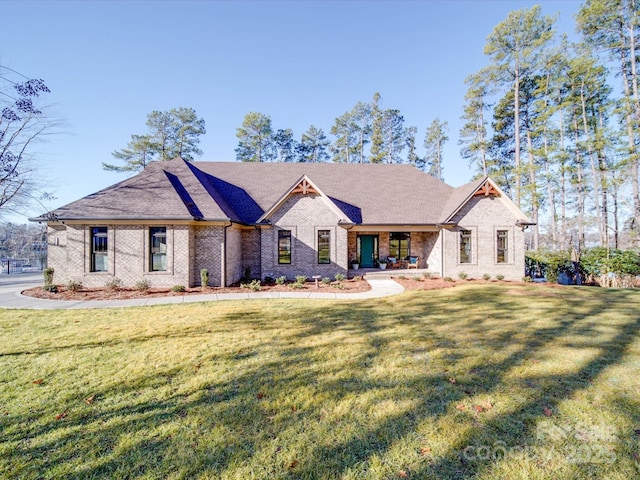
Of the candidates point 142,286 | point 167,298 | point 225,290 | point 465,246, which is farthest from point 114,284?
point 465,246

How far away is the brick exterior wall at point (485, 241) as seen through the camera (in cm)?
1645

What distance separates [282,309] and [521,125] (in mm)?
31048

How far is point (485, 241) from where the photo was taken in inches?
651

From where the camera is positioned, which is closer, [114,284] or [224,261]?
[114,284]

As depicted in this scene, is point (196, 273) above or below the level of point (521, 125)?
below

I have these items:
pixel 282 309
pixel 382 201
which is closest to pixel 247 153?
pixel 382 201

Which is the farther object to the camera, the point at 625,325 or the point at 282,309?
the point at 282,309

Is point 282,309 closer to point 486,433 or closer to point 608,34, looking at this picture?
point 486,433

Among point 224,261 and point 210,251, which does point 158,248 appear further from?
point 224,261

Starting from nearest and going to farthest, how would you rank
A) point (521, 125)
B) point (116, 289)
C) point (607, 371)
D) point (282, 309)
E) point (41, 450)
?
1. point (41, 450)
2. point (607, 371)
3. point (282, 309)
4. point (116, 289)
5. point (521, 125)

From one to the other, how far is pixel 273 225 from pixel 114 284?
7768mm

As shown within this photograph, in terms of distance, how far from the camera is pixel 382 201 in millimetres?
18781

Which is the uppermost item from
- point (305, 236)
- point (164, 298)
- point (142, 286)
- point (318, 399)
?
point (305, 236)

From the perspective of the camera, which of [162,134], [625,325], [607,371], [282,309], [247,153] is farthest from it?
[247,153]
